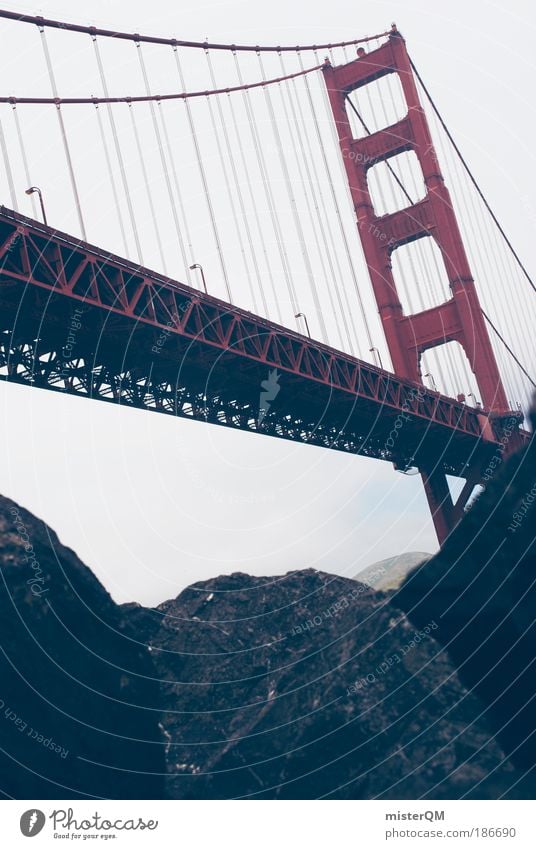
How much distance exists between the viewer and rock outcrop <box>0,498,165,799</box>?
1373 inches

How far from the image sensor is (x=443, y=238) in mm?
51406

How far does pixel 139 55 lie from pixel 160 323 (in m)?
16.4

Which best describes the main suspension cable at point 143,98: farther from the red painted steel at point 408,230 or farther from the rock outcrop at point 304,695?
the rock outcrop at point 304,695

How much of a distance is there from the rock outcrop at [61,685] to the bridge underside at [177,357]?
9.28 metres
